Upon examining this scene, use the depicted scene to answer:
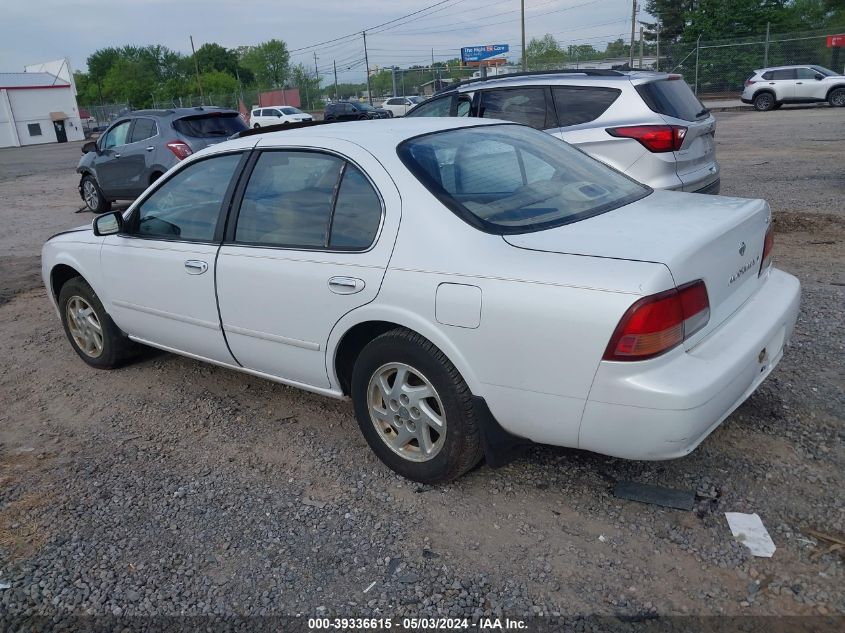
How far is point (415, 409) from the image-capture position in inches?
128

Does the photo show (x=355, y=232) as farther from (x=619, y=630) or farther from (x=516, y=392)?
(x=619, y=630)

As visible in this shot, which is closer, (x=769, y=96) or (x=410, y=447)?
(x=410, y=447)

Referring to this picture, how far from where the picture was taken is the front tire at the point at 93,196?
12977 millimetres

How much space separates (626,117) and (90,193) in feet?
33.5

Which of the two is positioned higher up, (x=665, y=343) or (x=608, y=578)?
(x=665, y=343)

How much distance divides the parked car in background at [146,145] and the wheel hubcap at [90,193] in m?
0.02

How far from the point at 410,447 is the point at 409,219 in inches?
41.3

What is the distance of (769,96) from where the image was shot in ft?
88.0

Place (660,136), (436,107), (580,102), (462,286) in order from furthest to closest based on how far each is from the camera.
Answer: (436,107) → (580,102) → (660,136) → (462,286)

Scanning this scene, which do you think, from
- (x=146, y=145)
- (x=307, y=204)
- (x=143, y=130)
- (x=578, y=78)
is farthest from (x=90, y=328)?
(x=143, y=130)

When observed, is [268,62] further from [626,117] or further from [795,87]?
[626,117]

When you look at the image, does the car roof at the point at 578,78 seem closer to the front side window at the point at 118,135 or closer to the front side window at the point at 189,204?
the front side window at the point at 189,204

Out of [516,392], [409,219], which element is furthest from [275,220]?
[516,392]

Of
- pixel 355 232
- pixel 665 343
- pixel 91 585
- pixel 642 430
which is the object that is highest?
pixel 355 232
